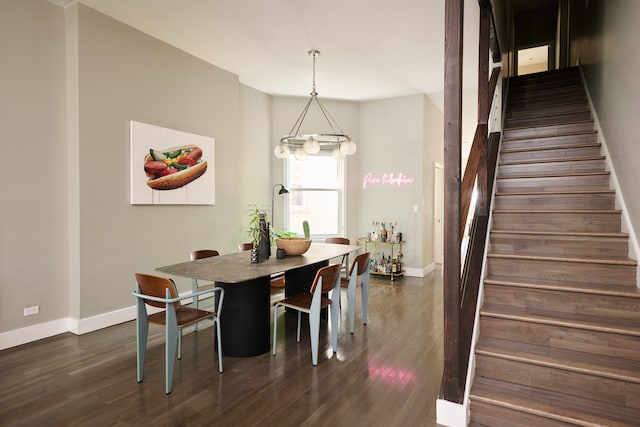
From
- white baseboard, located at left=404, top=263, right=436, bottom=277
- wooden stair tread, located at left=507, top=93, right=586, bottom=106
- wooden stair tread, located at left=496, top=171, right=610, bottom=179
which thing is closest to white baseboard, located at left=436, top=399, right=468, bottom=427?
wooden stair tread, located at left=496, top=171, right=610, bottom=179

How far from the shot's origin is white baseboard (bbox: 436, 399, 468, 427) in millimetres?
2123

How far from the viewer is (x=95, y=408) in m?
2.30

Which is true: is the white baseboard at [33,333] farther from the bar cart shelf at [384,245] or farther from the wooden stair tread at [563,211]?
the bar cart shelf at [384,245]

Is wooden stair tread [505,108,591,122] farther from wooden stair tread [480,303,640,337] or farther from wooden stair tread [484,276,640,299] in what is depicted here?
wooden stair tread [480,303,640,337]

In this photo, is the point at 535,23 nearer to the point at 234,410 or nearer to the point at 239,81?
the point at 239,81

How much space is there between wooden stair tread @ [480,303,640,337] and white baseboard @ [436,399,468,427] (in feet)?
2.24

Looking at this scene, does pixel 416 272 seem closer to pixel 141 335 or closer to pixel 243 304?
pixel 243 304

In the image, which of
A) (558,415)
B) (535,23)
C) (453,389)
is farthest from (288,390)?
(535,23)

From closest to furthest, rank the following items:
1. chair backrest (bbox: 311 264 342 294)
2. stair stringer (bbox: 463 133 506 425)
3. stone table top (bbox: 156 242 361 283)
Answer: stair stringer (bbox: 463 133 506 425) → stone table top (bbox: 156 242 361 283) → chair backrest (bbox: 311 264 342 294)

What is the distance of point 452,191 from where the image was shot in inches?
84.6

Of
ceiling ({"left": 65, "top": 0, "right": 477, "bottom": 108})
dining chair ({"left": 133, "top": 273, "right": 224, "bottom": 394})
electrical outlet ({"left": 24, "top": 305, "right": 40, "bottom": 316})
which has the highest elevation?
ceiling ({"left": 65, "top": 0, "right": 477, "bottom": 108})

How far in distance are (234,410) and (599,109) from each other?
4483 millimetres

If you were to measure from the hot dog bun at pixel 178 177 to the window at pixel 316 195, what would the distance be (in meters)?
2.01

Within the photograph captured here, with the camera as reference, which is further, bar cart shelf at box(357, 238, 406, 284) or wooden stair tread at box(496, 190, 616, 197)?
bar cart shelf at box(357, 238, 406, 284)
